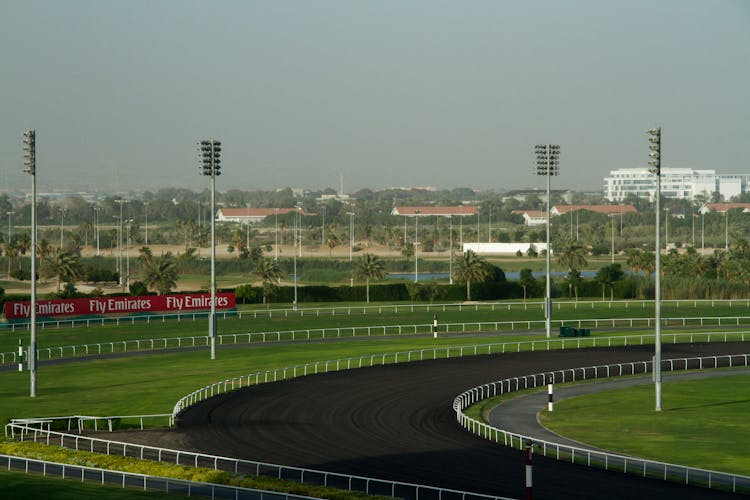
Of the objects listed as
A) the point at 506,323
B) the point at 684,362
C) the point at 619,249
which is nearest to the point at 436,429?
the point at 684,362

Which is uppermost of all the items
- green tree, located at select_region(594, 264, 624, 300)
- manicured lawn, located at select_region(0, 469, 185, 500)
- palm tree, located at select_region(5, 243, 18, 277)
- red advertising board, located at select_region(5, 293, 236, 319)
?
palm tree, located at select_region(5, 243, 18, 277)

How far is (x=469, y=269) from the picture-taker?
108062 mm

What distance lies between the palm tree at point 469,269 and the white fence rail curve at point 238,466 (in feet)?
242

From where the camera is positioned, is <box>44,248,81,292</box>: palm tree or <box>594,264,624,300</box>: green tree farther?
<box>594,264,624,300</box>: green tree

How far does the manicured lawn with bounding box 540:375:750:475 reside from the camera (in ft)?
113

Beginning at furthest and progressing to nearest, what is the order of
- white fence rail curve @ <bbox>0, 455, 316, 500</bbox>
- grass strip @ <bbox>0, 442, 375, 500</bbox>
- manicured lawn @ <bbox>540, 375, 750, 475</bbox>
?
1. manicured lawn @ <bbox>540, 375, 750, 475</bbox>
2. white fence rail curve @ <bbox>0, 455, 316, 500</bbox>
3. grass strip @ <bbox>0, 442, 375, 500</bbox>

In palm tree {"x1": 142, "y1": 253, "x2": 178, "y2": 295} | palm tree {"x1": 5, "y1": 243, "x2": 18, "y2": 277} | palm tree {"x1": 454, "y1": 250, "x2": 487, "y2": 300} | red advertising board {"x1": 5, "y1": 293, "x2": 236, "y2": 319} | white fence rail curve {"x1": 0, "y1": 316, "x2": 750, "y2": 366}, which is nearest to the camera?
white fence rail curve {"x1": 0, "y1": 316, "x2": 750, "y2": 366}

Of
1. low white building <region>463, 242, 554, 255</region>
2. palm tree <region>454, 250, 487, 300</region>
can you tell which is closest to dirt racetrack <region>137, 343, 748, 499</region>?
palm tree <region>454, 250, 487, 300</region>

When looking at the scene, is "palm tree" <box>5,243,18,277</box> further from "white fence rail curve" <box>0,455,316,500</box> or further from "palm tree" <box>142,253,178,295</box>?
"white fence rail curve" <box>0,455,316,500</box>

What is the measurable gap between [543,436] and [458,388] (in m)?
11.0

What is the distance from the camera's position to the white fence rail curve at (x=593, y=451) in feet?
98.4

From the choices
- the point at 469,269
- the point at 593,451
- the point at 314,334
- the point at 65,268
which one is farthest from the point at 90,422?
the point at 469,269

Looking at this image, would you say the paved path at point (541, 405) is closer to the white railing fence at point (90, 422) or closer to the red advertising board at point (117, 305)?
the white railing fence at point (90, 422)

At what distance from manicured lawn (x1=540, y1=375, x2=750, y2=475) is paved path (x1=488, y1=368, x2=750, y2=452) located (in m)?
0.59
